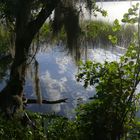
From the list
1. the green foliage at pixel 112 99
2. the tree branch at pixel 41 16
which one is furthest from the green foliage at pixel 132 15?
the tree branch at pixel 41 16

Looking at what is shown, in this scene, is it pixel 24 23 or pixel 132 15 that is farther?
pixel 24 23

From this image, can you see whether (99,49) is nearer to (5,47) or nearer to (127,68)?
(5,47)

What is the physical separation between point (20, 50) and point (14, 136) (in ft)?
7.30

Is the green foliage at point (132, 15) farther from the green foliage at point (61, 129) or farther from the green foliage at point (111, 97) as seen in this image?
the green foliage at point (61, 129)

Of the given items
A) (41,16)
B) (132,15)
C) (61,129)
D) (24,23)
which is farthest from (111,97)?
(41,16)

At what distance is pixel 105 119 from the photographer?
4.93 meters

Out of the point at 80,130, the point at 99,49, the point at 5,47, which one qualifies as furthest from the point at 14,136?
the point at 99,49

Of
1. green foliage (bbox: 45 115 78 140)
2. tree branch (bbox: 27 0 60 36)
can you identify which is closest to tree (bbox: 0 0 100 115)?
tree branch (bbox: 27 0 60 36)

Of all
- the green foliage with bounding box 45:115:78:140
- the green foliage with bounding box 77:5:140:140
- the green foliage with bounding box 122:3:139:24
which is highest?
the green foliage with bounding box 122:3:139:24

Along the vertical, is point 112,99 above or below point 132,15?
below

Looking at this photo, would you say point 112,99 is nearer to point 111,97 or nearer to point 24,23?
point 111,97

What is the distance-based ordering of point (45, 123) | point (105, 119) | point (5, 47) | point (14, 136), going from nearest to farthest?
1. point (14, 136)
2. point (105, 119)
3. point (45, 123)
4. point (5, 47)

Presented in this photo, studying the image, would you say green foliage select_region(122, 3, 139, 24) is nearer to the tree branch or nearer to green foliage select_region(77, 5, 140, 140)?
green foliage select_region(77, 5, 140, 140)

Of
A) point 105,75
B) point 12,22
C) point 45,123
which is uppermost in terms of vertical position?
point 12,22
